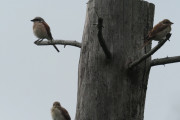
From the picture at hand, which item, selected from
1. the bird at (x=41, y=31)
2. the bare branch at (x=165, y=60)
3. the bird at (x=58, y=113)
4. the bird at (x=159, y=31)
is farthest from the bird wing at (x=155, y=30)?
the bird at (x=41, y=31)

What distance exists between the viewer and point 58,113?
855 centimetres

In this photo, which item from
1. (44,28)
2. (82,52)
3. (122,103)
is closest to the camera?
(122,103)

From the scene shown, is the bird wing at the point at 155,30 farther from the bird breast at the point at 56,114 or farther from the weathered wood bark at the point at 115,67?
the bird breast at the point at 56,114

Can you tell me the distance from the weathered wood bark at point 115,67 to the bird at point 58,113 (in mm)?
3704

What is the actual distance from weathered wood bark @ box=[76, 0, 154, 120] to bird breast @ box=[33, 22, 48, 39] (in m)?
5.52

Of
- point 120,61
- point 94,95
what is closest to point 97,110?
point 94,95

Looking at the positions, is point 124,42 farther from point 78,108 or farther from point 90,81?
point 78,108

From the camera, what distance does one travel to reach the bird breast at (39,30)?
1034cm

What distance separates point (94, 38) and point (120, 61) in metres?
0.40

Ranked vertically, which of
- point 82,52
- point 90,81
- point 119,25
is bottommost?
point 90,81

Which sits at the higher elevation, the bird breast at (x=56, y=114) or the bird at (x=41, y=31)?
the bird at (x=41, y=31)

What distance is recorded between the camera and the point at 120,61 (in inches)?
183

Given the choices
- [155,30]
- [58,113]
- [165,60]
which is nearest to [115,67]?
[165,60]

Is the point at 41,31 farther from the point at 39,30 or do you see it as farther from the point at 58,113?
the point at 58,113
